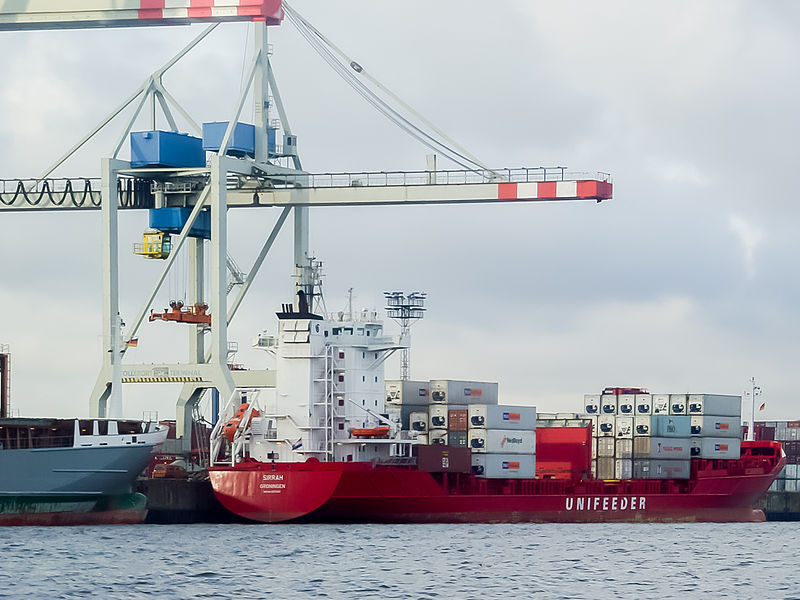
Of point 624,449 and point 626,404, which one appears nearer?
point 624,449

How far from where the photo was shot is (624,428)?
63.9 meters

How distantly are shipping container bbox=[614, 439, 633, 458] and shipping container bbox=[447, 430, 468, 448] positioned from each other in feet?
27.6

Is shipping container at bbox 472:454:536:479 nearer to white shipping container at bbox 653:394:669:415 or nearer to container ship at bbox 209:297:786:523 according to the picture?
container ship at bbox 209:297:786:523

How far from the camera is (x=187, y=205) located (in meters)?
60.3

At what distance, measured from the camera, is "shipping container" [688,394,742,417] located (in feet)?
208

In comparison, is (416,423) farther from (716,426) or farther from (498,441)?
(716,426)

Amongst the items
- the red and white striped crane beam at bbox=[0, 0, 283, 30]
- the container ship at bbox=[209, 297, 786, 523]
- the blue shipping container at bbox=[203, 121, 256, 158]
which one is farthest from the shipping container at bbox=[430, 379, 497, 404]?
the red and white striped crane beam at bbox=[0, 0, 283, 30]

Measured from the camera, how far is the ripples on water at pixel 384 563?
35.6 m

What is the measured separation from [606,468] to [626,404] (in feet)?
8.60

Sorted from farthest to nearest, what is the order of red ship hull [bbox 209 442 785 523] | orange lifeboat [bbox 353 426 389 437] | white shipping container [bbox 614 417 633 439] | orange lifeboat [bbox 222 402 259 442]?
white shipping container [bbox 614 417 633 439]
orange lifeboat [bbox 222 402 259 442]
orange lifeboat [bbox 353 426 389 437]
red ship hull [bbox 209 442 785 523]

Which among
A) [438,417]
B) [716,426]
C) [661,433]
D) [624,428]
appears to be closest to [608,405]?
[624,428]

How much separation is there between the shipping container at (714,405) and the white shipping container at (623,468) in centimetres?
307

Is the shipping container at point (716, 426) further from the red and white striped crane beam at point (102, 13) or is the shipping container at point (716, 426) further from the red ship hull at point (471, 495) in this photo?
the red and white striped crane beam at point (102, 13)

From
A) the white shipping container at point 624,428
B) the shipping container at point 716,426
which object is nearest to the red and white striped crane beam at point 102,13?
the white shipping container at point 624,428
